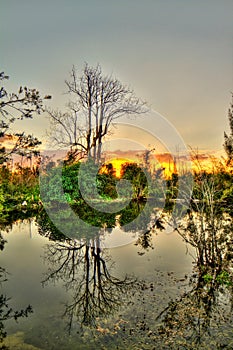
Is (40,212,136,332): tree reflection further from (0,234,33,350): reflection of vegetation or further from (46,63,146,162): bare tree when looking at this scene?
(46,63,146,162): bare tree

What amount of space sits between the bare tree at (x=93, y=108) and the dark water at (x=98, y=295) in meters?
13.7

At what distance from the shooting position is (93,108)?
21219 mm

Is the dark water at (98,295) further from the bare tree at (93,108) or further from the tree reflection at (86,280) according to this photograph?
the bare tree at (93,108)

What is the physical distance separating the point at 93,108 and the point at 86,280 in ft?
55.6

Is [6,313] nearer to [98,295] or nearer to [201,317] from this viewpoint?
[98,295]

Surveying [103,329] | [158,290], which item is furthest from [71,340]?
[158,290]

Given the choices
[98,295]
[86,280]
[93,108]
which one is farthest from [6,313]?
[93,108]

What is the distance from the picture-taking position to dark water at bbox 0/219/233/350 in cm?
353

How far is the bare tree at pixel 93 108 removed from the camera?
68.6 ft

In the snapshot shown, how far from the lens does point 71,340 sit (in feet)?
11.5

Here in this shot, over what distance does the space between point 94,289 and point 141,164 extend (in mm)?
15396

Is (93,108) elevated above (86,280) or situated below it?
above

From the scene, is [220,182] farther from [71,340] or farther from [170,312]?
[71,340]

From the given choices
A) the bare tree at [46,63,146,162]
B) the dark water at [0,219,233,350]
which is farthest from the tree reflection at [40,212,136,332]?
the bare tree at [46,63,146,162]
